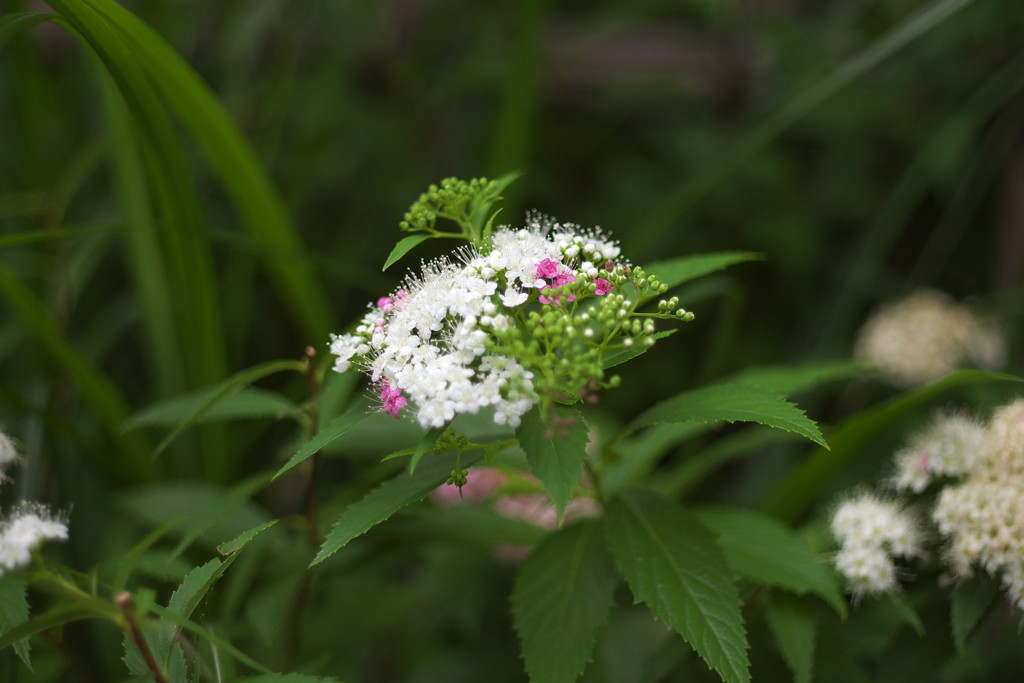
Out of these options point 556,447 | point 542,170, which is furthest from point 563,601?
point 542,170

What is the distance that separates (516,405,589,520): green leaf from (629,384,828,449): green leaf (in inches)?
5.4

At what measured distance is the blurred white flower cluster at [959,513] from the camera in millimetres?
842

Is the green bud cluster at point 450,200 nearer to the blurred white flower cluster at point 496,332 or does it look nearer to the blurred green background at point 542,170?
the blurred white flower cluster at point 496,332

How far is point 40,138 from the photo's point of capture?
1541 mm

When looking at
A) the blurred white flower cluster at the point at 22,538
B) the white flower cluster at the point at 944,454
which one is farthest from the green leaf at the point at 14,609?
the white flower cluster at the point at 944,454

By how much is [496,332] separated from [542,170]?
1736mm

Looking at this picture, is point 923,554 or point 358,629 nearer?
point 923,554

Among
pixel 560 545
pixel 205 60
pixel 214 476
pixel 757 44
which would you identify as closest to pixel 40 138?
pixel 205 60

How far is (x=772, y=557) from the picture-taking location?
37.0 inches

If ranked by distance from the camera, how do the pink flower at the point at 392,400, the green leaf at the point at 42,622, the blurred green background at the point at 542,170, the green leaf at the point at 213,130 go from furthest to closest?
1. the blurred green background at the point at 542,170
2. the green leaf at the point at 213,130
3. the pink flower at the point at 392,400
4. the green leaf at the point at 42,622

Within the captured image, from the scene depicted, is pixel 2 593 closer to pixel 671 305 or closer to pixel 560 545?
pixel 560 545

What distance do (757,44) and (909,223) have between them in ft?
2.20

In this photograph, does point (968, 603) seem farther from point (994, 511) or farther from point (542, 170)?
point (542, 170)

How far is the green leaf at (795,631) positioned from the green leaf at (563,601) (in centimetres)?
22
